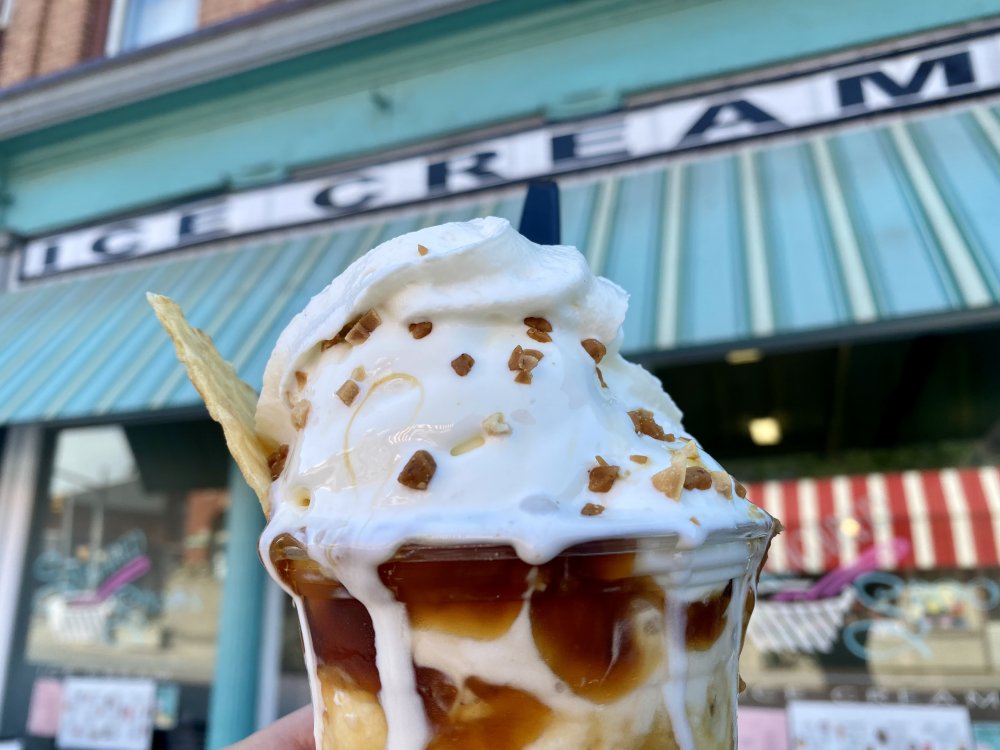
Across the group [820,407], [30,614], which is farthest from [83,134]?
[820,407]

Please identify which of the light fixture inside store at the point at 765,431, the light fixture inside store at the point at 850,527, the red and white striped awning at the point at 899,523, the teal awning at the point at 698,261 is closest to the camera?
the teal awning at the point at 698,261

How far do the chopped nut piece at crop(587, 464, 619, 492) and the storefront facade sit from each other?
168cm

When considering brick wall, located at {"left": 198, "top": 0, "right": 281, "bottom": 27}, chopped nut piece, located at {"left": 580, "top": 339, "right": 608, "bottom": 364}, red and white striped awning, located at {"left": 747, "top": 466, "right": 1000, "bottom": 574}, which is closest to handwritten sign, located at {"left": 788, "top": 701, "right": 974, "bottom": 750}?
red and white striped awning, located at {"left": 747, "top": 466, "right": 1000, "bottom": 574}

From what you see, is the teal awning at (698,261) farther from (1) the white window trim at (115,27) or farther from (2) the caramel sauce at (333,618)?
(1) the white window trim at (115,27)

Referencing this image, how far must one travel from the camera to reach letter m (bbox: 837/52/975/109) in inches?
123

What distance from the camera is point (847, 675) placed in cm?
332

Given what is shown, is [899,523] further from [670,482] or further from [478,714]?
[478,714]

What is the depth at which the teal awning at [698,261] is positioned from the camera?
241 cm

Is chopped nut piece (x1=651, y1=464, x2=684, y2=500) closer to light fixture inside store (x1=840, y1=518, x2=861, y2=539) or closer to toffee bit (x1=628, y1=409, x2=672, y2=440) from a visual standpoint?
toffee bit (x1=628, y1=409, x2=672, y2=440)

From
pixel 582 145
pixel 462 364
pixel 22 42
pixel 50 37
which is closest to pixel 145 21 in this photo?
pixel 50 37

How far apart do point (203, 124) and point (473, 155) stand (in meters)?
2.02

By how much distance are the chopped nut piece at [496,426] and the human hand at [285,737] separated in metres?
0.92

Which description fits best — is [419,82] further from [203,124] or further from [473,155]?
[203,124]

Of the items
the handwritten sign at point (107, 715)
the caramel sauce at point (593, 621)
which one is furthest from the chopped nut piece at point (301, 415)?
the handwritten sign at point (107, 715)
